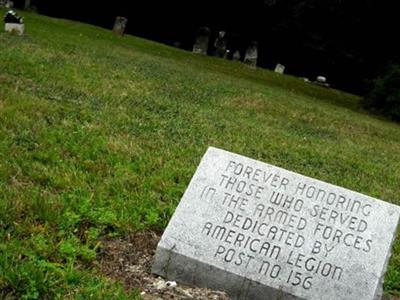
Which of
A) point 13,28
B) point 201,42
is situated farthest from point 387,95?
point 13,28

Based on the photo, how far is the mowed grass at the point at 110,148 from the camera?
491 centimetres

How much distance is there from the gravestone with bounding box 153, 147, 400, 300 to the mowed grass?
0.75 m

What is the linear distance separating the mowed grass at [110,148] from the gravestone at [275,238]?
75 centimetres

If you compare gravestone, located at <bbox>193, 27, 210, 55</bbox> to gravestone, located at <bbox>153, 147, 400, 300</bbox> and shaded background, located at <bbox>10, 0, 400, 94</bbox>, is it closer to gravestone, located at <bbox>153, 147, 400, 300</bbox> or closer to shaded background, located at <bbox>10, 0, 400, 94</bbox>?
shaded background, located at <bbox>10, 0, 400, 94</bbox>

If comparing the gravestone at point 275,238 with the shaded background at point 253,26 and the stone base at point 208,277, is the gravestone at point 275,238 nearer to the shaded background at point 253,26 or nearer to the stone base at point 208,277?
the stone base at point 208,277

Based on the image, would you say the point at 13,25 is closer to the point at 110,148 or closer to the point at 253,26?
the point at 110,148

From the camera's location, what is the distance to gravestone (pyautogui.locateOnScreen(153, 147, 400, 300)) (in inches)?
187

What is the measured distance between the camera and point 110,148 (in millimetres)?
7984

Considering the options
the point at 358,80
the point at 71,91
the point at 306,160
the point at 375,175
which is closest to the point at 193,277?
the point at 306,160

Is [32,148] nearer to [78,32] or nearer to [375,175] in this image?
[375,175]

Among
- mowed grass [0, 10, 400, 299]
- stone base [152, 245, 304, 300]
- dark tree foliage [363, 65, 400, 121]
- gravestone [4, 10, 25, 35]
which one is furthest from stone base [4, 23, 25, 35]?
stone base [152, 245, 304, 300]

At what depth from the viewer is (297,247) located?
4.86 m

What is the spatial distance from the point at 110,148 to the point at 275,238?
3590 mm

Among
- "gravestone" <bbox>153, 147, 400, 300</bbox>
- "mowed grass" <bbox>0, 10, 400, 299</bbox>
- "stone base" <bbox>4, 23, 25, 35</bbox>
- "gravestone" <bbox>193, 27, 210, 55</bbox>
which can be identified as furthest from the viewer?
"gravestone" <bbox>193, 27, 210, 55</bbox>
